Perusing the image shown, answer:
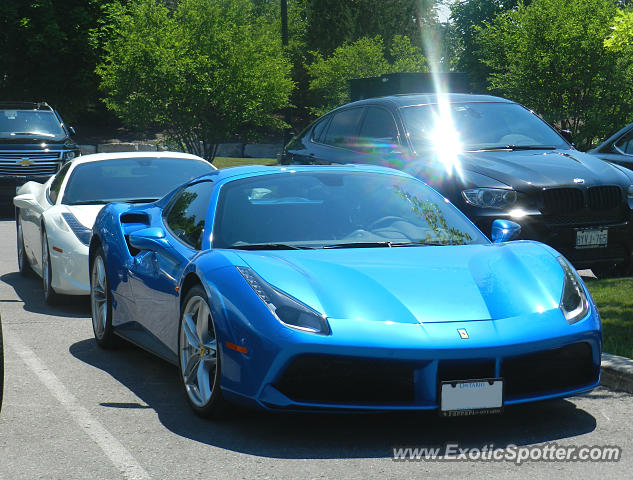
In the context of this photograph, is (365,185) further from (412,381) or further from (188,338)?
(412,381)

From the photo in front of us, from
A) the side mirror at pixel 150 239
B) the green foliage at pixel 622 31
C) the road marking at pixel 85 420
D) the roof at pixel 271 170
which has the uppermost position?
the green foliage at pixel 622 31

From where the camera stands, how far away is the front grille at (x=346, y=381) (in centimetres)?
463

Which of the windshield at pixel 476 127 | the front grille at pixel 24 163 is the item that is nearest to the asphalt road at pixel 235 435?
the windshield at pixel 476 127

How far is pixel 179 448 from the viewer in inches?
188

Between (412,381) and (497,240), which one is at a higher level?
(497,240)

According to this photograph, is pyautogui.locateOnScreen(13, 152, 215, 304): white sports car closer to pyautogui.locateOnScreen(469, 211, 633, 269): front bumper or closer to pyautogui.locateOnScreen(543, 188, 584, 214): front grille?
pyautogui.locateOnScreen(469, 211, 633, 269): front bumper

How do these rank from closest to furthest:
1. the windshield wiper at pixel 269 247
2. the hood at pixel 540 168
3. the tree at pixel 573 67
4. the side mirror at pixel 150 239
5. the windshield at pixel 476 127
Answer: the windshield wiper at pixel 269 247 < the side mirror at pixel 150 239 < the hood at pixel 540 168 < the windshield at pixel 476 127 < the tree at pixel 573 67

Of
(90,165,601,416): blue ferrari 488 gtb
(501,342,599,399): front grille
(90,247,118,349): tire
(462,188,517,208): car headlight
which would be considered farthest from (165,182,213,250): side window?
(462,188,517,208): car headlight

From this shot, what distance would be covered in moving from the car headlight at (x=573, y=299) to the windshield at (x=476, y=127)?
4.66 metres

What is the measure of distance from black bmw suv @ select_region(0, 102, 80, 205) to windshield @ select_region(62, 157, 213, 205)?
10.4 metres

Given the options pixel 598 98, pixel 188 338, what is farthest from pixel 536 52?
pixel 188 338

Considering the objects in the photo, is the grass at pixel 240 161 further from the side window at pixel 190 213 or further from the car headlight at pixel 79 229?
the side window at pixel 190 213

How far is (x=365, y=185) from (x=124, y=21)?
23.6 metres

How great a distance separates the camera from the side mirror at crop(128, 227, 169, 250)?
616cm
